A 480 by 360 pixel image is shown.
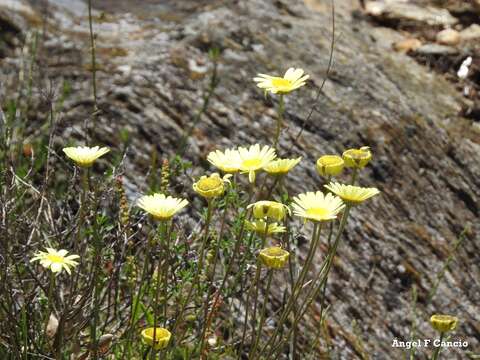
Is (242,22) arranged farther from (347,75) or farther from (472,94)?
(472,94)

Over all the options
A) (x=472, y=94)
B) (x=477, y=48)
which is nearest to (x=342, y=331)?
(x=472, y=94)

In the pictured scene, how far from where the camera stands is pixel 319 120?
378 cm

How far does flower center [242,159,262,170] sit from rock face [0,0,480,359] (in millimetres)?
1316

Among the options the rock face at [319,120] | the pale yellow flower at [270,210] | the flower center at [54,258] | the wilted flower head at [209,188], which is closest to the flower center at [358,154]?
the pale yellow flower at [270,210]

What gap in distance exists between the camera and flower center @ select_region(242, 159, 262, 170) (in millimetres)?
1824

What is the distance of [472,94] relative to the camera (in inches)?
189

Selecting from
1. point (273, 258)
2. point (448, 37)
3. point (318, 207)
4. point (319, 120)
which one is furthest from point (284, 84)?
point (448, 37)

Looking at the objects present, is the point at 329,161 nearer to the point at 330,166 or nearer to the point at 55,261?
the point at 330,166

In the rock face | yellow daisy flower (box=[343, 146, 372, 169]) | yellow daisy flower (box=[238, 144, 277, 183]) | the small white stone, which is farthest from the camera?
the small white stone

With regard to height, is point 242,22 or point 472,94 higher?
point 242,22

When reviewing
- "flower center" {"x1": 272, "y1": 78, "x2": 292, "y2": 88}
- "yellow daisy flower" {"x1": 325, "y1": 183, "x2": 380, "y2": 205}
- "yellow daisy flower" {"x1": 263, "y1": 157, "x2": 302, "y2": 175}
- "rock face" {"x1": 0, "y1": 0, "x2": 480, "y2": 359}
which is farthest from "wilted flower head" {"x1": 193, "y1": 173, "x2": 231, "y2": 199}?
"rock face" {"x1": 0, "y1": 0, "x2": 480, "y2": 359}

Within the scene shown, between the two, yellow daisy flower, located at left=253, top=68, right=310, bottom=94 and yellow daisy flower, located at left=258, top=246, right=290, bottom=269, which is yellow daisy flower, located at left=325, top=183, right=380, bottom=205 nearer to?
yellow daisy flower, located at left=258, top=246, right=290, bottom=269

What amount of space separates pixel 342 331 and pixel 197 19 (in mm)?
1936

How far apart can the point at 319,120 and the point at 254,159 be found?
196 centimetres
